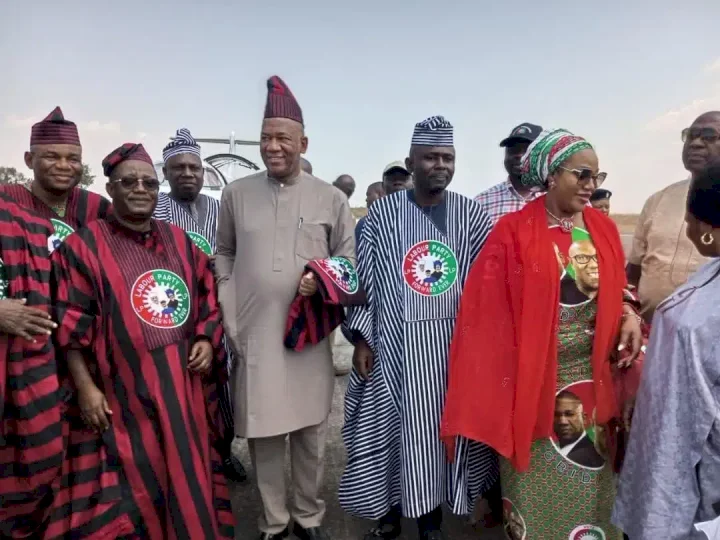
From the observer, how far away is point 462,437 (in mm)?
2652

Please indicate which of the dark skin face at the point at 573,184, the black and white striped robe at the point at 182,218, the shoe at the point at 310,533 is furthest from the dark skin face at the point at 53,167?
the dark skin face at the point at 573,184

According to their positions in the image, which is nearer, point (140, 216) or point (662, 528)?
point (662, 528)

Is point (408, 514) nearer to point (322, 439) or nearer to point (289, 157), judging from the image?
point (322, 439)

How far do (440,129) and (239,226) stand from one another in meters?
1.09

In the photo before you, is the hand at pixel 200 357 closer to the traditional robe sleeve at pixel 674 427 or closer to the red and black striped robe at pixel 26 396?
the red and black striped robe at pixel 26 396

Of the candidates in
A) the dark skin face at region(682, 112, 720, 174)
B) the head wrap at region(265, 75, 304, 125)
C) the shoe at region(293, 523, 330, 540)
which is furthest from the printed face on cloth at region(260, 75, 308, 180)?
the dark skin face at region(682, 112, 720, 174)

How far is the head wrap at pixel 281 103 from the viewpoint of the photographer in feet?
8.86

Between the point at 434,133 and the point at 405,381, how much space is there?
121 centimetres

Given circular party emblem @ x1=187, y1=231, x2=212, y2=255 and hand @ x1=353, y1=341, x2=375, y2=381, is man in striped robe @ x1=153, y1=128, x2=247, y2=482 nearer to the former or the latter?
circular party emblem @ x1=187, y1=231, x2=212, y2=255

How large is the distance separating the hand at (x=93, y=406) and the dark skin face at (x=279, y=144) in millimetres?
1239

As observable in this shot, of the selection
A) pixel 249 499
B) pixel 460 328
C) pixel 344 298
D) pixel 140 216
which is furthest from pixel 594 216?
pixel 249 499

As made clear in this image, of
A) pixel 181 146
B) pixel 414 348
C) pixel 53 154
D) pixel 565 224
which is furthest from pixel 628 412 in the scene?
pixel 181 146

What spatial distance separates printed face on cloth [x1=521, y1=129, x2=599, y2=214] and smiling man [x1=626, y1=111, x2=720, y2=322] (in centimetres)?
114

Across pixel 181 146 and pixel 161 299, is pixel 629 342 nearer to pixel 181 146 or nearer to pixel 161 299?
pixel 161 299
